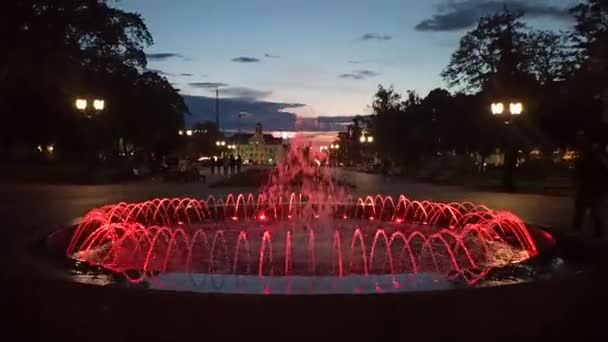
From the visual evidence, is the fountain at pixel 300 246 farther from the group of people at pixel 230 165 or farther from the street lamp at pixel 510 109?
the group of people at pixel 230 165

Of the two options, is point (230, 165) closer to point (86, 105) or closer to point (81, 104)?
point (86, 105)

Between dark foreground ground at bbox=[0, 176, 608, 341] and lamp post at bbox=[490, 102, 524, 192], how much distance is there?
23734 mm

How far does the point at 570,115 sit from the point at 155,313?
46.8 metres

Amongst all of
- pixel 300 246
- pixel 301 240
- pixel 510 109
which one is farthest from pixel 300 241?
pixel 510 109

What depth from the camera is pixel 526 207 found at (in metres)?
21.9

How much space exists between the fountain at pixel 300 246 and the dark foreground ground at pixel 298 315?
801mm

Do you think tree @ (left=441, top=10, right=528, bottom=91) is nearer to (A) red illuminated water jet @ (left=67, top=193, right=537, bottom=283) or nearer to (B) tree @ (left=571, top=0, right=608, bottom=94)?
(B) tree @ (left=571, top=0, right=608, bottom=94)

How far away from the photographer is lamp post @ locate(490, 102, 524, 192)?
1166 inches

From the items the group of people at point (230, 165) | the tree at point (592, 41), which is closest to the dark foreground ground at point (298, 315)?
the tree at point (592, 41)

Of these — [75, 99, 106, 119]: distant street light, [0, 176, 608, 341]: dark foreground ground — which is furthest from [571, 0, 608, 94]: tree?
[0, 176, 608, 341]: dark foreground ground

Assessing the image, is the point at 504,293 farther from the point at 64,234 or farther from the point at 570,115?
the point at 570,115

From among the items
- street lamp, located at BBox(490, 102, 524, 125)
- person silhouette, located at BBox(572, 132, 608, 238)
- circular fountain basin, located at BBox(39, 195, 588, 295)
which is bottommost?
circular fountain basin, located at BBox(39, 195, 588, 295)

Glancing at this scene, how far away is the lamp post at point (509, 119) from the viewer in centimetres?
2962

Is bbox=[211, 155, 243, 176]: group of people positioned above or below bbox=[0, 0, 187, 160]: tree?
below
